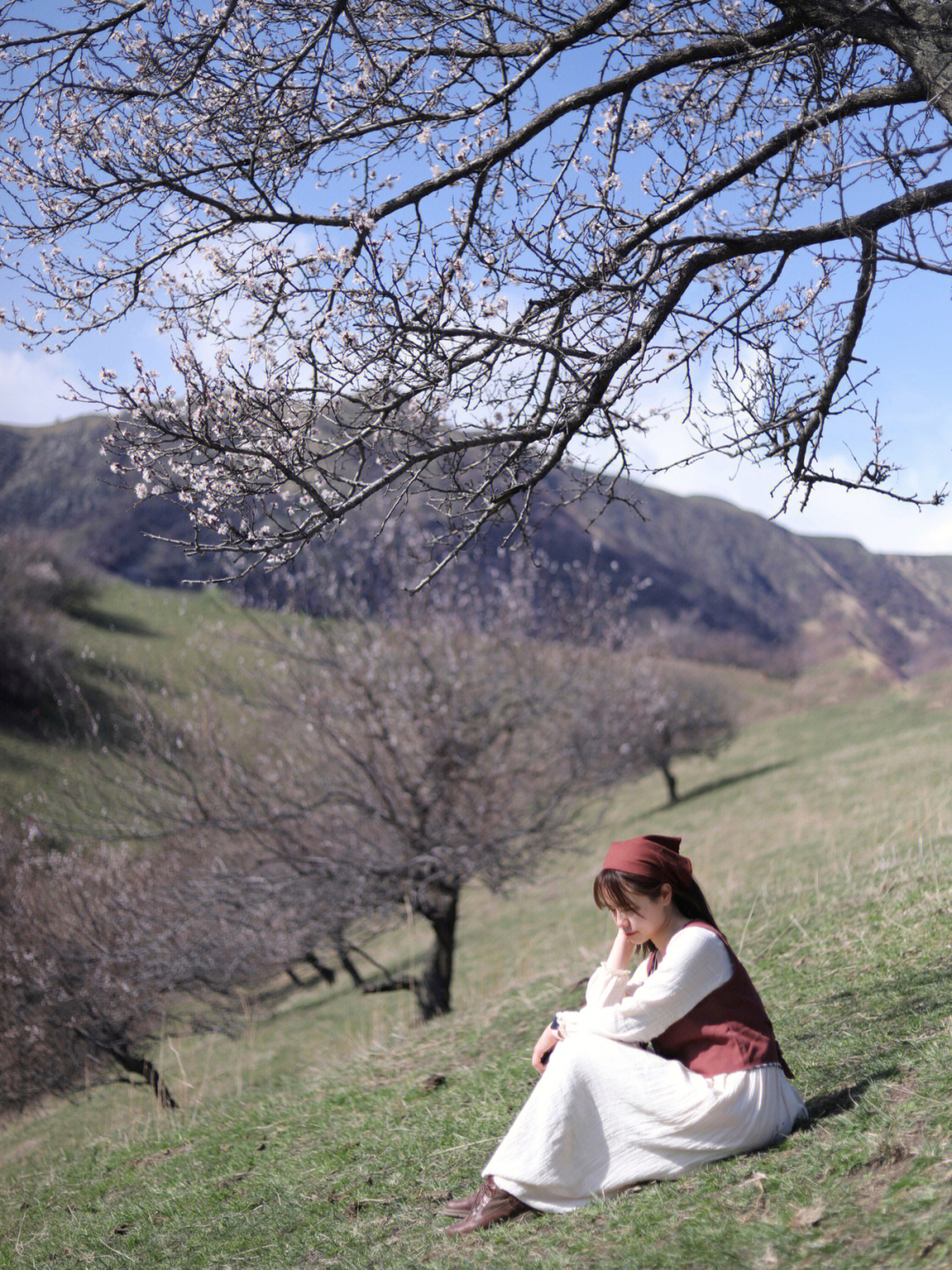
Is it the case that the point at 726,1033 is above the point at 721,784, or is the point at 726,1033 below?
above

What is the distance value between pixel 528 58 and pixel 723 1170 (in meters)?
5.14

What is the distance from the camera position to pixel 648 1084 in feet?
→ 10.7

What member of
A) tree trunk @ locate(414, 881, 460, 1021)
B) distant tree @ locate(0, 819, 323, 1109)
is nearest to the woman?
distant tree @ locate(0, 819, 323, 1109)

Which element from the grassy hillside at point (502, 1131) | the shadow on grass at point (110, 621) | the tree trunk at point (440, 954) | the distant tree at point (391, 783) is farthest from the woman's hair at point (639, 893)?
the shadow on grass at point (110, 621)

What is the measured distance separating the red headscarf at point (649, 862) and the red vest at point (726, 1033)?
6.5 inches

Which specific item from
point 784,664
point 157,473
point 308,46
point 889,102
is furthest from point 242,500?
point 784,664

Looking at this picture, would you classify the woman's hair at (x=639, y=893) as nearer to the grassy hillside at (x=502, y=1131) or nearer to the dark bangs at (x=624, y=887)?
the dark bangs at (x=624, y=887)

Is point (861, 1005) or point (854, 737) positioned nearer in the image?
point (861, 1005)

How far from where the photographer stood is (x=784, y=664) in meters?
57.0

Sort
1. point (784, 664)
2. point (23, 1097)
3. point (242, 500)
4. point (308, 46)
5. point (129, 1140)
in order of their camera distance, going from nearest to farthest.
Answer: point (242, 500)
point (308, 46)
point (129, 1140)
point (23, 1097)
point (784, 664)

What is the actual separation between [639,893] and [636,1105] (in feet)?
2.11

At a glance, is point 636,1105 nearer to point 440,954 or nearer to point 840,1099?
point 840,1099

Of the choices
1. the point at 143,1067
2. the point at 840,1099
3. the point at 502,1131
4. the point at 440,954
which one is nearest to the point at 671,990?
the point at 840,1099

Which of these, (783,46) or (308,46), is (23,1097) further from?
(783,46)
